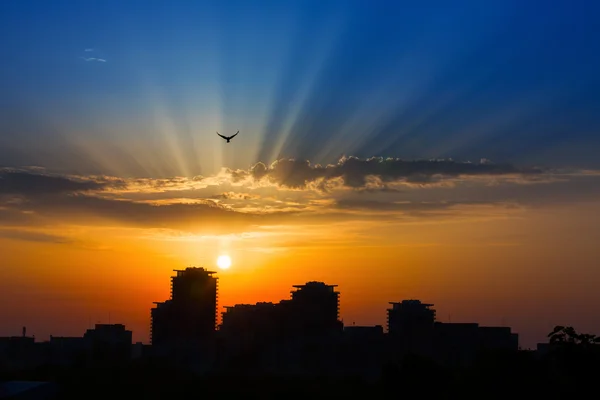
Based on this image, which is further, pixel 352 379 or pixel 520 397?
pixel 352 379

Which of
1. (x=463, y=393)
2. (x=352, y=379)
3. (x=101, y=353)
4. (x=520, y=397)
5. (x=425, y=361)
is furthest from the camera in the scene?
(x=101, y=353)

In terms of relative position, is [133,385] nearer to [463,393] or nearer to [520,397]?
[463,393]

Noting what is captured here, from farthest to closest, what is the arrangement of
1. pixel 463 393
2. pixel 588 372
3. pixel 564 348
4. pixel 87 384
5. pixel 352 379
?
pixel 352 379
pixel 87 384
pixel 463 393
pixel 588 372
pixel 564 348

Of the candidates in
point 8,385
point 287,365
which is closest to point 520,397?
point 8,385

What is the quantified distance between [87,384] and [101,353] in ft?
223

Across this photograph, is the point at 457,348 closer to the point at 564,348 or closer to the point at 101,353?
the point at 101,353

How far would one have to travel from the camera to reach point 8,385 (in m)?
91.2

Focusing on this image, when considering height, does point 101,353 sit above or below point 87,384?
above

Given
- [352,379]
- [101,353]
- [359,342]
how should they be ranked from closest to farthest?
[352,379] < [101,353] < [359,342]

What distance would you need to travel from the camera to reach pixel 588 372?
5172cm

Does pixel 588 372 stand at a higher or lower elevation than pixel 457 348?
lower

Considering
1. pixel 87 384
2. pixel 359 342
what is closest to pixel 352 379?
pixel 87 384

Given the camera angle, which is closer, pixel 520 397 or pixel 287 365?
pixel 520 397

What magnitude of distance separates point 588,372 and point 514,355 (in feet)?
107
